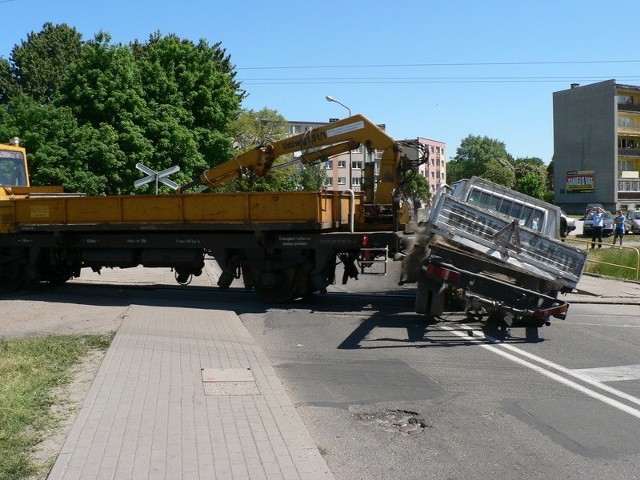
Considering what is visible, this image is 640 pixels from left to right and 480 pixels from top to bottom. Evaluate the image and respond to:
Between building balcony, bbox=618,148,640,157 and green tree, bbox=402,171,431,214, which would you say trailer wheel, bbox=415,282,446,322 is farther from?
building balcony, bbox=618,148,640,157

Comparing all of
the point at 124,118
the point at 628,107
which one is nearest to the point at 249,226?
the point at 124,118

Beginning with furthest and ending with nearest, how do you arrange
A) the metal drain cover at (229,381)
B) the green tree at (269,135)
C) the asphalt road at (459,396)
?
the green tree at (269,135)
the metal drain cover at (229,381)
the asphalt road at (459,396)

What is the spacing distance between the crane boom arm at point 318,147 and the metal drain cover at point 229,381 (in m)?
7.55

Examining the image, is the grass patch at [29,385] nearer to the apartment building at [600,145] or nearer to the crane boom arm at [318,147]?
the crane boom arm at [318,147]

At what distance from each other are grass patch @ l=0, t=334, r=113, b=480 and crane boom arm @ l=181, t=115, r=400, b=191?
6803mm

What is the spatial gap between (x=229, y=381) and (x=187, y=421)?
1525mm

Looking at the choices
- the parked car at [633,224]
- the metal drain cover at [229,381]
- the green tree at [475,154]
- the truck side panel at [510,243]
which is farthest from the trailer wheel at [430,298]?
the green tree at [475,154]

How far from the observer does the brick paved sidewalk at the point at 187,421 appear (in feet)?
16.2

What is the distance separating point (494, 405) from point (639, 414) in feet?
4.37

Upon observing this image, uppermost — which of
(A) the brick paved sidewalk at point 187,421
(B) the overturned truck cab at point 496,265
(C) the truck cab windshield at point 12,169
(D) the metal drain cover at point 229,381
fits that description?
(C) the truck cab windshield at point 12,169

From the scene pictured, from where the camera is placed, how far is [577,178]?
259 feet

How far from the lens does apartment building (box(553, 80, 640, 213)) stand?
249 ft

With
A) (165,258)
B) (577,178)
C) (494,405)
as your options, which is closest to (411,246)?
(165,258)

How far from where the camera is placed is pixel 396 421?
6.56 m
